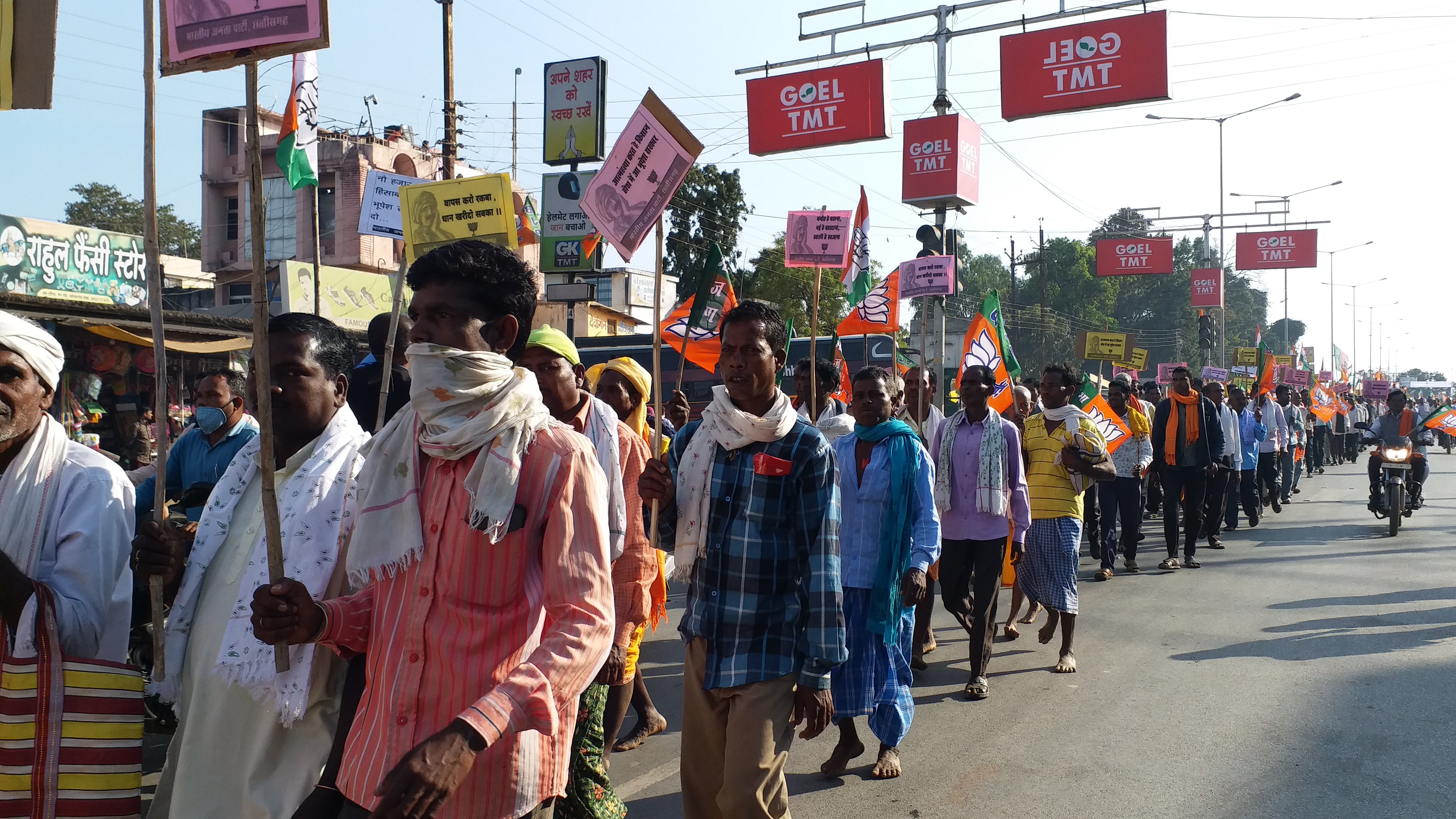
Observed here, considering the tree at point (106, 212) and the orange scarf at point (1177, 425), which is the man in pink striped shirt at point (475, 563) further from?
the tree at point (106, 212)

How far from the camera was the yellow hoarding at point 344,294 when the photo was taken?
54.7 feet

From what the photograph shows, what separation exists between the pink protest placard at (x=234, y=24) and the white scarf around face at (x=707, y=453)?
1.63m

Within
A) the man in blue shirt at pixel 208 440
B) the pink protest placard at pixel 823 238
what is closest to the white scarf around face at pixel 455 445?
Result: the man in blue shirt at pixel 208 440

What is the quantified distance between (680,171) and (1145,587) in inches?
299

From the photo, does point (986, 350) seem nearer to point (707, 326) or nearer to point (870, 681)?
point (707, 326)

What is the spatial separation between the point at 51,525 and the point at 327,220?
34.2 metres

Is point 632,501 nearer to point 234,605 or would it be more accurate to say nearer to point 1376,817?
point 234,605

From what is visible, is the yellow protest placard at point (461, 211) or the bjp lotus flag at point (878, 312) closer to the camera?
the yellow protest placard at point (461, 211)

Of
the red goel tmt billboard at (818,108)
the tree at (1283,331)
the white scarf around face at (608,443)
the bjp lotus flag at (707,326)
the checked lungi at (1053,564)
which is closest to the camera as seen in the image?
the white scarf around face at (608,443)

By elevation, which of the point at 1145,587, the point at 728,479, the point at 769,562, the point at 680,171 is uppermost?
the point at 680,171

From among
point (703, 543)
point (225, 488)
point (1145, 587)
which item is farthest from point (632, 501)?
point (1145, 587)

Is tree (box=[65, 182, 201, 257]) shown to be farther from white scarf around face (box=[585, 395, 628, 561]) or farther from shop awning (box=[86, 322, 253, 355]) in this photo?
white scarf around face (box=[585, 395, 628, 561])

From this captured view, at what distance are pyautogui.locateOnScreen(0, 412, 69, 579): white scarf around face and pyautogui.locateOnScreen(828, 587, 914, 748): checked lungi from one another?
10.7ft

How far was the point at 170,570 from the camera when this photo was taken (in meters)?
2.54
